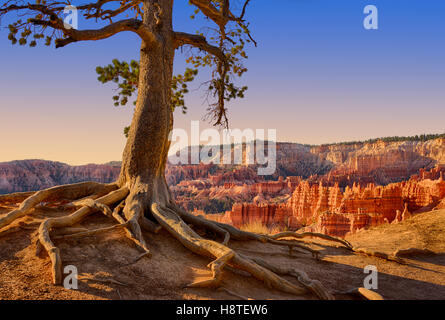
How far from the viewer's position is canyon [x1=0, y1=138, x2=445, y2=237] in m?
33.6

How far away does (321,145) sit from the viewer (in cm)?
11850

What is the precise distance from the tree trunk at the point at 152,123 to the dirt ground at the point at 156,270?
102 cm

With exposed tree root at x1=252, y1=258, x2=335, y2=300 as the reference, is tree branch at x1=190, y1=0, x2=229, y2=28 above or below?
above

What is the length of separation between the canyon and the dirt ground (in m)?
14.9

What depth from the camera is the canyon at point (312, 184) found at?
33562 millimetres

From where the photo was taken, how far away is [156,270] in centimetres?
389

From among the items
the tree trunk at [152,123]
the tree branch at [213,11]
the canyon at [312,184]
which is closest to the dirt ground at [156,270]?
the tree trunk at [152,123]

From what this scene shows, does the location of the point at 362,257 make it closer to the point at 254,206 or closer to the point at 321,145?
the point at 254,206

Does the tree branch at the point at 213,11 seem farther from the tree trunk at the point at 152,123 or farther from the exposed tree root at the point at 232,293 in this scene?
the exposed tree root at the point at 232,293

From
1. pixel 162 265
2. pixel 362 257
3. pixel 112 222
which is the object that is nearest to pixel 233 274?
pixel 162 265

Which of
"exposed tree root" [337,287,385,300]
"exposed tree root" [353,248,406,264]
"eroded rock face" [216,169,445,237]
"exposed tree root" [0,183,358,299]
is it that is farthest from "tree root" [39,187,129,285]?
"eroded rock face" [216,169,445,237]

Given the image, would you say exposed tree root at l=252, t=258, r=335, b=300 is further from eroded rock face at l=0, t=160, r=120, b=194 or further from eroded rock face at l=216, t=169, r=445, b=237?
eroded rock face at l=0, t=160, r=120, b=194

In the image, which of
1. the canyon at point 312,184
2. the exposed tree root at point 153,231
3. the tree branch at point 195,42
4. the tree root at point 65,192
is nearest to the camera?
the exposed tree root at point 153,231
